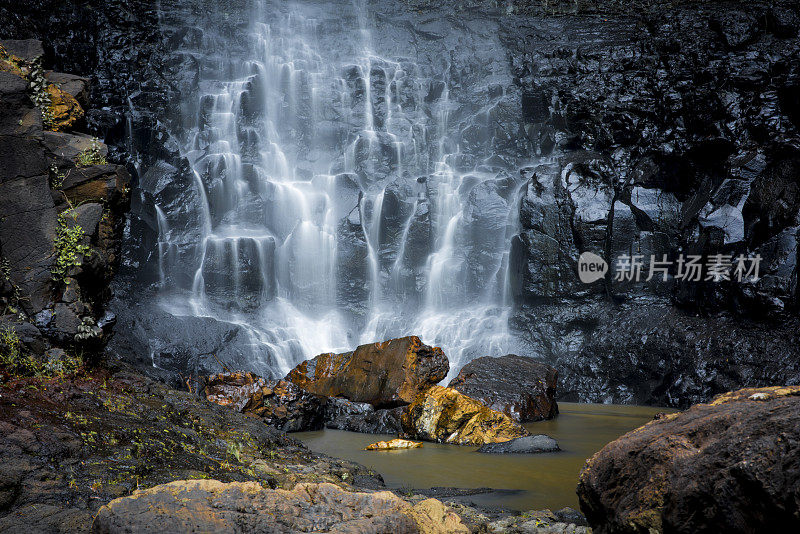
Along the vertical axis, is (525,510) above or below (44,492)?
below

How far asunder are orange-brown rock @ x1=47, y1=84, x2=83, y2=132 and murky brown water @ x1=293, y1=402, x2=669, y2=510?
211 inches

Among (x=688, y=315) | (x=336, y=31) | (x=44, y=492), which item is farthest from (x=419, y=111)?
(x=44, y=492)

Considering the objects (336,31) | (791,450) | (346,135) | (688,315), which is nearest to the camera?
(791,450)

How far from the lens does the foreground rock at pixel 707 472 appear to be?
1.93 m

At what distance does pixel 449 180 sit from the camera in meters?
19.3

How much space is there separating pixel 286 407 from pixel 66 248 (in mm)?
4292

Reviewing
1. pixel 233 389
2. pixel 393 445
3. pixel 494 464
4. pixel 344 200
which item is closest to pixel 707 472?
pixel 494 464

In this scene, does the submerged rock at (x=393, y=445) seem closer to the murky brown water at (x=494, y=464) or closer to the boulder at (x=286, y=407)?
the murky brown water at (x=494, y=464)

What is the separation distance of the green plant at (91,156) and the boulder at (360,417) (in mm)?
5479

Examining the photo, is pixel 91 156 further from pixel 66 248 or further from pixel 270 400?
pixel 270 400

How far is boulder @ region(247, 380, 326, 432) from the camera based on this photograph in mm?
8773

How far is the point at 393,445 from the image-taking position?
7.89 meters

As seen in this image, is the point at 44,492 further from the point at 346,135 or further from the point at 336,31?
the point at 336,31

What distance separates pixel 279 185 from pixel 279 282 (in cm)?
365
